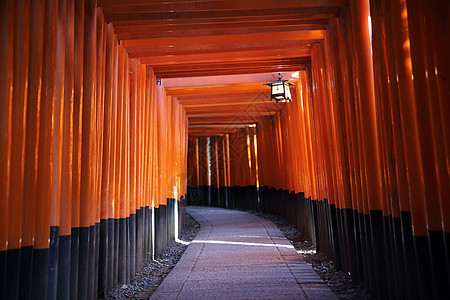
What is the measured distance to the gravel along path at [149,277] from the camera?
459 cm

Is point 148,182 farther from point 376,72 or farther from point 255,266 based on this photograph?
point 376,72

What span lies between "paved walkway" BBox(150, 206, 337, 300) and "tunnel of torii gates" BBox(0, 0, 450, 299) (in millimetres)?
600

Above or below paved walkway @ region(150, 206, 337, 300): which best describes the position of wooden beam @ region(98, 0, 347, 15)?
above

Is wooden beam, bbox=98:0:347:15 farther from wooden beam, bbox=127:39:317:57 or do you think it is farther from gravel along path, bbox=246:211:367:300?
gravel along path, bbox=246:211:367:300

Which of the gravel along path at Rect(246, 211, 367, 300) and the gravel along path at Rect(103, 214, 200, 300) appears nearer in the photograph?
the gravel along path at Rect(246, 211, 367, 300)

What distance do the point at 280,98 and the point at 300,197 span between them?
3.07m

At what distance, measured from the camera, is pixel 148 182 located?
21.1 ft

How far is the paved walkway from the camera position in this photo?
4.20 meters

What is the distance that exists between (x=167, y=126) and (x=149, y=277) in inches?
147

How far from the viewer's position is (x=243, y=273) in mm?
5141

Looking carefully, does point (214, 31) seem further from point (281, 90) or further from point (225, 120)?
point (225, 120)

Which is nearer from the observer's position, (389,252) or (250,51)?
(389,252)

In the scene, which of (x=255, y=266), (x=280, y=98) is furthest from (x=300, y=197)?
→ (x=255, y=266)

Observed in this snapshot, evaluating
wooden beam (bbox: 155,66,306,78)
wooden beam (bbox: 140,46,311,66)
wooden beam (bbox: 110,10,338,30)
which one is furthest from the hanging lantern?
wooden beam (bbox: 110,10,338,30)
